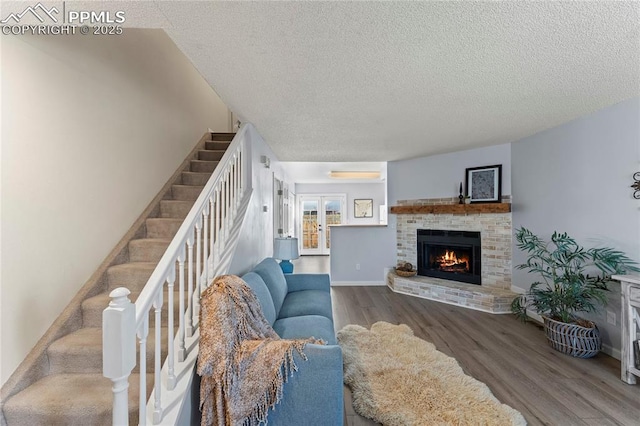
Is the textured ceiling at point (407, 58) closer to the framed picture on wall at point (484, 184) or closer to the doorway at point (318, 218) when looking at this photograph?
the framed picture on wall at point (484, 184)

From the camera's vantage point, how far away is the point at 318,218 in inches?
356

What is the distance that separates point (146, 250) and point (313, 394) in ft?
5.91

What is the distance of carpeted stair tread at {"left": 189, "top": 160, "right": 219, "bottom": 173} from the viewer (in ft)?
11.5

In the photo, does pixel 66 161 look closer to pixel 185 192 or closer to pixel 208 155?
pixel 185 192

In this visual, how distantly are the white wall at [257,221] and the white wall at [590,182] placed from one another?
3.40 metres

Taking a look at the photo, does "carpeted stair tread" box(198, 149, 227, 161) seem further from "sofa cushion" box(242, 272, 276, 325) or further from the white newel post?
the white newel post

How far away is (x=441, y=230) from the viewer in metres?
4.63

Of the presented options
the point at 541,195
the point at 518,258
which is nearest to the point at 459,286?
the point at 518,258

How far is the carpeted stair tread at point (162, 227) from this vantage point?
8.45 ft

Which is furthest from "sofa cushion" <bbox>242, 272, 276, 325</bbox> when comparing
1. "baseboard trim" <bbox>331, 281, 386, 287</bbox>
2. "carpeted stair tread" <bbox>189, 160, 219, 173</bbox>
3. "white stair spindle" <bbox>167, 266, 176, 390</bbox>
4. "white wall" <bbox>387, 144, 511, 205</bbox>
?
"white wall" <bbox>387, 144, 511, 205</bbox>

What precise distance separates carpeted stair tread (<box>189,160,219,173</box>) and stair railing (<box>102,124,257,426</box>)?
1.14 meters

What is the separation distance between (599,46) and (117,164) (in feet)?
11.3

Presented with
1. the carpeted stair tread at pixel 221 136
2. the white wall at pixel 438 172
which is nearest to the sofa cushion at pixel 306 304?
the carpeted stair tread at pixel 221 136

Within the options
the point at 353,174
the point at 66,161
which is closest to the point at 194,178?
the point at 66,161
